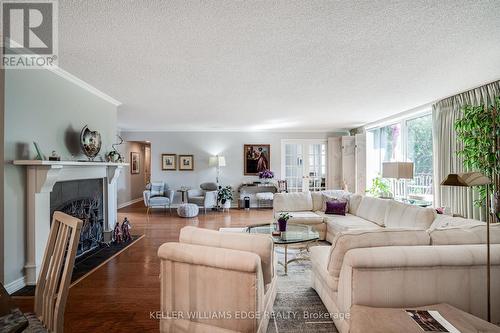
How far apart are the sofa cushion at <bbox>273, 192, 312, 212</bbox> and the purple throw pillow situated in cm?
40

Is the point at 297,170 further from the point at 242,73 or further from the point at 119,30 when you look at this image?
the point at 119,30

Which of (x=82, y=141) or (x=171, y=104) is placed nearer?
(x=82, y=141)

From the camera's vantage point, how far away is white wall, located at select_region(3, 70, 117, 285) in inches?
102

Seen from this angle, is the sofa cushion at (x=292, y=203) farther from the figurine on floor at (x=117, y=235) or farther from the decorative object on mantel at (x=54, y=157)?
the decorative object on mantel at (x=54, y=157)

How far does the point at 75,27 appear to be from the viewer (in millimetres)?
2166

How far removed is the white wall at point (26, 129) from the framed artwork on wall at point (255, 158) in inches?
205

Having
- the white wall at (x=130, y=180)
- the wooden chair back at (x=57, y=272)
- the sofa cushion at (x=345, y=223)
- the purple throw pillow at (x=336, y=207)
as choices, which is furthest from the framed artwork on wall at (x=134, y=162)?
the wooden chair back at (x=57, y=272)

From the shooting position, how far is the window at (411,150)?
5.07 metres

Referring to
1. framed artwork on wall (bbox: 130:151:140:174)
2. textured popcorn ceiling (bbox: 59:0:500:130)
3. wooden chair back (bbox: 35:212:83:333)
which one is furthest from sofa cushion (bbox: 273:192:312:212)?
framed artwork on wall (bbox: 130:151:140:174)

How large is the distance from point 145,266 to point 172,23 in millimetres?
2929

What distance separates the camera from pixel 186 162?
827cm

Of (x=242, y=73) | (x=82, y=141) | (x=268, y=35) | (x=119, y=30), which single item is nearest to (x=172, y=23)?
(x=119, y=30)

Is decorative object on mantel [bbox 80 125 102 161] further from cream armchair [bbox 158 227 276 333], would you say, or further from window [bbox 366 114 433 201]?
window [bbox 366 114 433 201]

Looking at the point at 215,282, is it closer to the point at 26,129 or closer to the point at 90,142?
the point at 26,129
